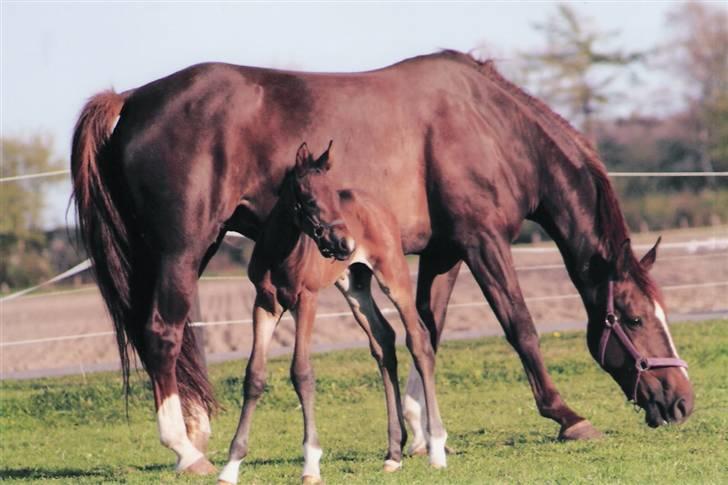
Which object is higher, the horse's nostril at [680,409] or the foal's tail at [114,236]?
the foal's tail at [114,236]

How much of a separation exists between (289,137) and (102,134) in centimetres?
118

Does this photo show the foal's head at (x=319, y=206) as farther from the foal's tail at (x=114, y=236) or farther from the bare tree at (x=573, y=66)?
the bare tree at (x=573, y=66)

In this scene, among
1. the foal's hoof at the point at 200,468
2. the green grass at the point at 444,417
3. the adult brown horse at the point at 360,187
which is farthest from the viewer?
the adult brown horse at the point at 360,187

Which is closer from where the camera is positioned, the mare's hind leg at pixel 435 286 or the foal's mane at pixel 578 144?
the foal's mane at pixel 578 144

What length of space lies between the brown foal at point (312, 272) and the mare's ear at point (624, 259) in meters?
1.71

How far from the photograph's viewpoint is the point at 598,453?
7688 mm

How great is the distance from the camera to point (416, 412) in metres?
8.56

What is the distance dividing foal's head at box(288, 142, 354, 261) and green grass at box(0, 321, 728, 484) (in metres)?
1.21

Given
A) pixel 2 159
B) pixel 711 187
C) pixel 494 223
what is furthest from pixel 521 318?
pixel 2 159

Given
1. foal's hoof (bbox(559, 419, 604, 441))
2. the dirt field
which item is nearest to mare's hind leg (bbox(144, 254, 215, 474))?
foal's hoof (bbox(559, 419, 604, 441))

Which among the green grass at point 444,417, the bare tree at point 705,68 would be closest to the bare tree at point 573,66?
the bare tree at point 705,68

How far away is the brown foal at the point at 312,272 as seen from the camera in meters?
6.86

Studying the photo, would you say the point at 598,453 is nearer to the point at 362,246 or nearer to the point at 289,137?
the point at 362,246

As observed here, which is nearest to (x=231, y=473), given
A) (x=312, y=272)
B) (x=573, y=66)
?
(x=312, y=272)
